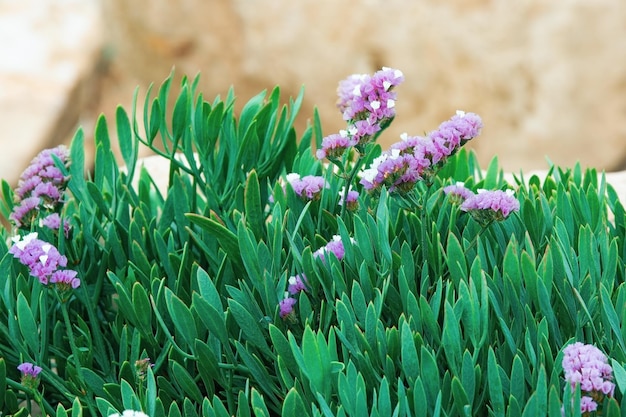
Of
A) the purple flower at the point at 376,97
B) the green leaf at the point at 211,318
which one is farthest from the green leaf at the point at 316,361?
the purple flower at the point at 376,97

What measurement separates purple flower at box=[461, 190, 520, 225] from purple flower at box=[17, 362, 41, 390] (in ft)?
2.38

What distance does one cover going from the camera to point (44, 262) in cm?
137

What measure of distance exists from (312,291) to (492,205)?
327mm

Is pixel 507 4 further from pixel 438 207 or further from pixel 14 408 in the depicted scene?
pixel 14 408

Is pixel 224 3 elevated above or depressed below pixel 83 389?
above

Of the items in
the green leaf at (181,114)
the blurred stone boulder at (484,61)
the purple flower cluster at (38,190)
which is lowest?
the purple flower cluster at (38,190)

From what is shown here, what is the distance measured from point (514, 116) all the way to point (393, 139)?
67 cm

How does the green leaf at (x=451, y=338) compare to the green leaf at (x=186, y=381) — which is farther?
the green leaf at (x=186, y=381)

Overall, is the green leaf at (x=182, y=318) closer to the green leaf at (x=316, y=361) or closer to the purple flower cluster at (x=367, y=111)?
the green leaf at (x=316, y=361)

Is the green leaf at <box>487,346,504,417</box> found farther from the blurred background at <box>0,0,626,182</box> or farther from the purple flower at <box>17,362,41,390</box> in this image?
the blurred background at <box>0,0,626,182</box>

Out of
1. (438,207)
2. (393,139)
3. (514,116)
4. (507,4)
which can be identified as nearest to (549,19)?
(507,4)

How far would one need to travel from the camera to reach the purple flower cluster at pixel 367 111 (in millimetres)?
1408

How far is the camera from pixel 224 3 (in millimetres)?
5152

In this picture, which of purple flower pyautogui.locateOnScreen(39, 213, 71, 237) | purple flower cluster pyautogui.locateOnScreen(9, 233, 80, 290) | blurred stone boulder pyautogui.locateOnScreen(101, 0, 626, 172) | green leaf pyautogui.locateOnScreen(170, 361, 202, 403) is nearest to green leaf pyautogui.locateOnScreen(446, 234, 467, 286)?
green leaf pyautogui.locateOnScreen(170, 361, 202, 403)
